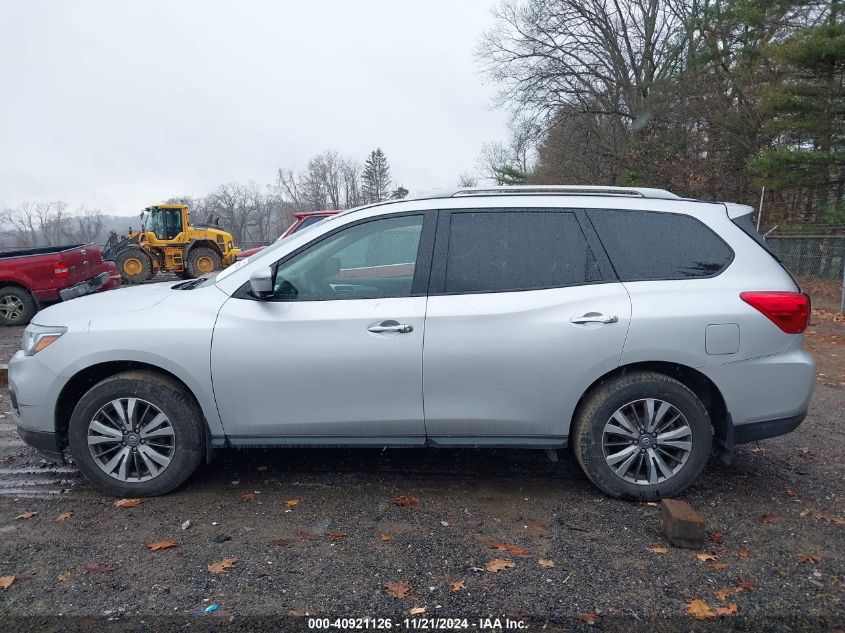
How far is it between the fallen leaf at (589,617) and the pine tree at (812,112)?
16.6m

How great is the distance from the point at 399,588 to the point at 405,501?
3.06 feet

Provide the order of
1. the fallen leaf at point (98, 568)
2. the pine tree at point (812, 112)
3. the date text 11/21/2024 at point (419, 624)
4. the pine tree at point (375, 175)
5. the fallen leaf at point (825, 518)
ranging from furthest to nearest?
the pine tree at point (375, 175)
the pine tree at point (812, 112)
the fallen leaf at point (825, 518)
the fallen leaf at point (98, 568)
the date text 11/21/2024 at point (419, 624)

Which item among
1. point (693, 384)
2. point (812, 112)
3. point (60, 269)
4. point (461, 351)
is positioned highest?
point (812, 112)

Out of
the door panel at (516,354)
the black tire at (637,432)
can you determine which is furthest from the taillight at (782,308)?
the door panel at (516,354)

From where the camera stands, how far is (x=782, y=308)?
12.0 feet

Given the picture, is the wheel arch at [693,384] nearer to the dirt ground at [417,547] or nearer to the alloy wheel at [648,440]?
the alloy wheel at [648,440]

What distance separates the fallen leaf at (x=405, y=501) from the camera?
3.78 meters

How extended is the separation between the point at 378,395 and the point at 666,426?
1.76m

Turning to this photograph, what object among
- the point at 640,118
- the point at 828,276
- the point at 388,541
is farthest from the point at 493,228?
the point at 640,118

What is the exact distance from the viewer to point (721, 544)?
332 cm

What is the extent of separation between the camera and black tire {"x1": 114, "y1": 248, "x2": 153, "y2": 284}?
19.9m

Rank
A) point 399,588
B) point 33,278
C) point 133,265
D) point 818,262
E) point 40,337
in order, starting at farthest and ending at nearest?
1. point 133,265
2. point 818,262
3. point 33,278
4. point 40,337
5. point 399,588

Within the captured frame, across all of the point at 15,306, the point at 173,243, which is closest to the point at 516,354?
the point at 15,306

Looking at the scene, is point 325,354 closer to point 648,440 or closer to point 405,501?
point 405,501
